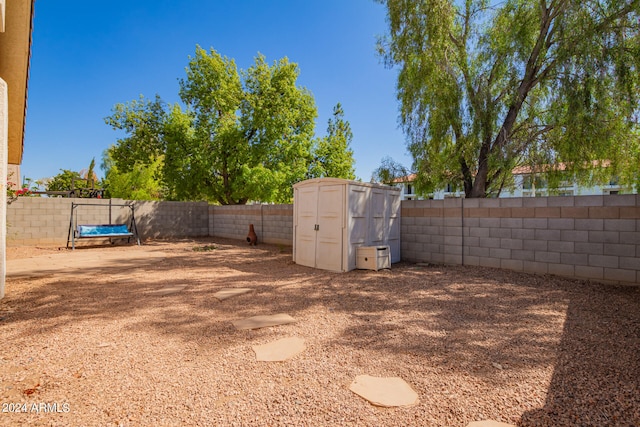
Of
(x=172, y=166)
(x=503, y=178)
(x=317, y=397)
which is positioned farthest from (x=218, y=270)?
(x=172, y=166)

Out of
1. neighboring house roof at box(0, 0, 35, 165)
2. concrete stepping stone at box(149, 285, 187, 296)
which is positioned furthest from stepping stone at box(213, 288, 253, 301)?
neighboring house roof at box(0, 0, 35, 165)

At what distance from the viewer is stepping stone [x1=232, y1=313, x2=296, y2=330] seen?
3109 millimetres

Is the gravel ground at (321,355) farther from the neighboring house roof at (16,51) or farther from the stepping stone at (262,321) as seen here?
the neighboring house roof at (16,51)

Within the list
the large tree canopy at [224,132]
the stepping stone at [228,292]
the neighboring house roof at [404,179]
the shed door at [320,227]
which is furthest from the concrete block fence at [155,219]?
the stepping stone at [228,292]

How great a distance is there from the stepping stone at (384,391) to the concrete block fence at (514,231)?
4.85 metres

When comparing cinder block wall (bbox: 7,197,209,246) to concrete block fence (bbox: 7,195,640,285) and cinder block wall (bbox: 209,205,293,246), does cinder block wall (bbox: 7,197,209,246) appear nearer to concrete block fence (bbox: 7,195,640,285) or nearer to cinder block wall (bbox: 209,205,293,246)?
concrete block fence (bbox: 7,195,640,285)

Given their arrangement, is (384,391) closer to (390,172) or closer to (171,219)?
(390,172)

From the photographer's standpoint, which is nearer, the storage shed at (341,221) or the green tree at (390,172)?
the storage shed at (341,221)

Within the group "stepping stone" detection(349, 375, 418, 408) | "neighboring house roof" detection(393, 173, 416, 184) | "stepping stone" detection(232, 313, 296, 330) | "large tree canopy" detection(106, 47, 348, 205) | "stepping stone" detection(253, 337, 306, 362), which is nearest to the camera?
"stepping stone" detection(349, 375, 418, 408)

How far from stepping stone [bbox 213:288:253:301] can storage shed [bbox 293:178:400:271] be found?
2.07 m

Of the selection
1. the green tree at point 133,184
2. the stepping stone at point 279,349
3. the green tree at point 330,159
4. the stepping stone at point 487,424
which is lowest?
the stepping stone at point 279,349

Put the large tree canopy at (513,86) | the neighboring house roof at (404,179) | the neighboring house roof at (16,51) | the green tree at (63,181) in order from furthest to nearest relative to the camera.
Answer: the green tree at (63,181) < the neighboring house roof at (404,179) < the large tree canopy at (513,86) < the neighboring house roof at (16,51)

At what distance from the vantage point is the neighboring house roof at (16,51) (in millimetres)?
4102

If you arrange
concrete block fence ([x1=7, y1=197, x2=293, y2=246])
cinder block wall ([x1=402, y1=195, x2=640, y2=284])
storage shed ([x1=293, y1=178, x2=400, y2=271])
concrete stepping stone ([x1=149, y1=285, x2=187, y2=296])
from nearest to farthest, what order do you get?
concrete stepping stone ([x1=149, y1=285, x2=187, y2=296]) → cinder block wall ([x1=402, y1=195, x2=640, y2=284]) → storage shed ([x1=293, y1=178, x2=400, y2=271]) → concrete block fence ([x1=7, y1=197, x2=293, y2=246])
